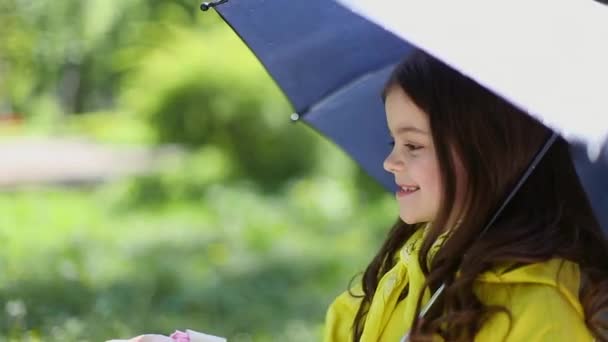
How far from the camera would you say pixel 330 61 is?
2518 millimetres

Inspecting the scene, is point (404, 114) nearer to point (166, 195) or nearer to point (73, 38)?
point (166, 195)

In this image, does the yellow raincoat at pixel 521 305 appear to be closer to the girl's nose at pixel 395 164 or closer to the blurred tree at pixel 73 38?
the girl's nose at pixel 395 164

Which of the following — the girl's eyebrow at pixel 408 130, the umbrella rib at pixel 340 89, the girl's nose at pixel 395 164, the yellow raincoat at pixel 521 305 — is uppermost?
the girl's eyebrow at pixel 408 130

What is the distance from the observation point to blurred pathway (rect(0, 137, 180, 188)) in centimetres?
910

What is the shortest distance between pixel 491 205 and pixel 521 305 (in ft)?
0.67

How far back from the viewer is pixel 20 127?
12.9 m

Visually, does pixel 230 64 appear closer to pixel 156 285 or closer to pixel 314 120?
pixel 156 285

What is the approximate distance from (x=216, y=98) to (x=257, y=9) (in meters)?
5.92

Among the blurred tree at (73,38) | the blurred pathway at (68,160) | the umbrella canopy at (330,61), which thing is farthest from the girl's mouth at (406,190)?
the blurred tree at (73,38)

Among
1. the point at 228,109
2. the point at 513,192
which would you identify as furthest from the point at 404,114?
the point at 228,109

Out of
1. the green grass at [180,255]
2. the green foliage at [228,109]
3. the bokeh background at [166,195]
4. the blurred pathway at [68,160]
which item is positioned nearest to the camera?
the green grass at [180,255]

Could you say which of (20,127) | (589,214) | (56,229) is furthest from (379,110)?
(20,127)

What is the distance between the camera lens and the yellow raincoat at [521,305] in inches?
69.5

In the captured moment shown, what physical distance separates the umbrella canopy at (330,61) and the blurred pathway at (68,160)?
6064 millimetres
